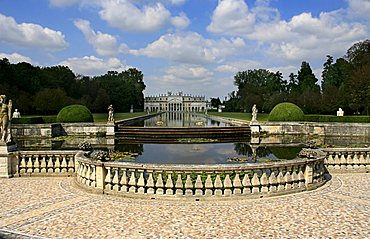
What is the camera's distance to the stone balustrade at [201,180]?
305 inches

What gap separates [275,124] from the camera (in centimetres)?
2892

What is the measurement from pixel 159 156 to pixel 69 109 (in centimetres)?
1726

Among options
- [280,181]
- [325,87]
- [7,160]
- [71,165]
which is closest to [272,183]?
[280,181]

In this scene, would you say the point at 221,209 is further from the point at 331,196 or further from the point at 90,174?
the point at 90,174

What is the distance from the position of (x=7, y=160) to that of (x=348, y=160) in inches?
429

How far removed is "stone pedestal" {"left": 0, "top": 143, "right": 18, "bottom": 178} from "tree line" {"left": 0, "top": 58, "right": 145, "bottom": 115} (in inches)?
1322

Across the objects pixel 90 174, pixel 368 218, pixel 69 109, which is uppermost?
pixel 69 109

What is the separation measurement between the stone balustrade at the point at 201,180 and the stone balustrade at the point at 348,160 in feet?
9.46

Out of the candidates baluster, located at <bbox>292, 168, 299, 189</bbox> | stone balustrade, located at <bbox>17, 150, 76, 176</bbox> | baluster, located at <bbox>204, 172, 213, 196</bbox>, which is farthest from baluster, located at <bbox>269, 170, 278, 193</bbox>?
stone balustrade, located at <bbox>17, 150, 76, 176</bbox>

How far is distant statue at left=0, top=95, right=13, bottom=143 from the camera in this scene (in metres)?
10.3

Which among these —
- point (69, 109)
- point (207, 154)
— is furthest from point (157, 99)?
point (207, 154)

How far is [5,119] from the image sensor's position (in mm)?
10375

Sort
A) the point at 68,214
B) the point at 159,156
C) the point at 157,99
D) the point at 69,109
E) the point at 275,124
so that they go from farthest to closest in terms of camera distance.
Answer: the point at 157,99 → the point at 69,109 → the point at 275,124 → the point at 159,156 → the point at 68,214

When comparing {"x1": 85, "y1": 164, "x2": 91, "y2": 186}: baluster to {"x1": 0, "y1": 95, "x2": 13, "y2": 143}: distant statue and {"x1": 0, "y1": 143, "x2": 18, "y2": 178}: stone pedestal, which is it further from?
{"x1": 0, "y1": 95, "x2": 13, "y2": 143}: distant statue
